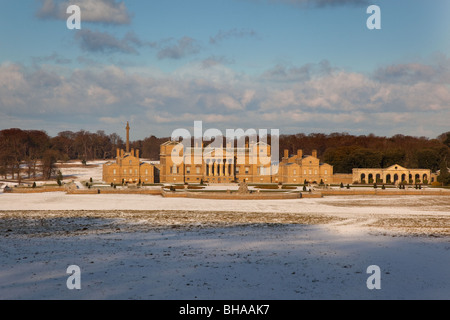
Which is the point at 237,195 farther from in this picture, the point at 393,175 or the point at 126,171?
the point at 393,175

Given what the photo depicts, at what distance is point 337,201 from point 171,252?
31956 millimetres

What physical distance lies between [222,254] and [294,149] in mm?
115754

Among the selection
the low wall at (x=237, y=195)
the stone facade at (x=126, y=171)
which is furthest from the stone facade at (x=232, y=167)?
the low wall at (x=237, y=195)

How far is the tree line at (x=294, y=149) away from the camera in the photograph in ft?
289

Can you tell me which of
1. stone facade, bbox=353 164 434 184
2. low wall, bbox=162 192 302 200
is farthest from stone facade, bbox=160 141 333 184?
low wall, bbox=162 192 302 200

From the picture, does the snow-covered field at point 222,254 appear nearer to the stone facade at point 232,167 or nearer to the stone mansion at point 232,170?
the stone mansion at point 232,170

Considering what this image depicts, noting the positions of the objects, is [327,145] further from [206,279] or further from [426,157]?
[206,279]

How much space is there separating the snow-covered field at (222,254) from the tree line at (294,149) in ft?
170

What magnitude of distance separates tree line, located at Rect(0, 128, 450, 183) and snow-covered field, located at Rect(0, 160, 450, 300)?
51675mm

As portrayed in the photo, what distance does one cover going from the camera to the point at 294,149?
440 ft

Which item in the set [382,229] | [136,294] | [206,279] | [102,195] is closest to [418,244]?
[382,229]

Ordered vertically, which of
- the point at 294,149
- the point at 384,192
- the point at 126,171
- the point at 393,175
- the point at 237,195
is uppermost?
the point at 294,149

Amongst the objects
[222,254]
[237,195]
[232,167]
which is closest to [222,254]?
[222,254]

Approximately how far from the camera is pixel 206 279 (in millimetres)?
16250
